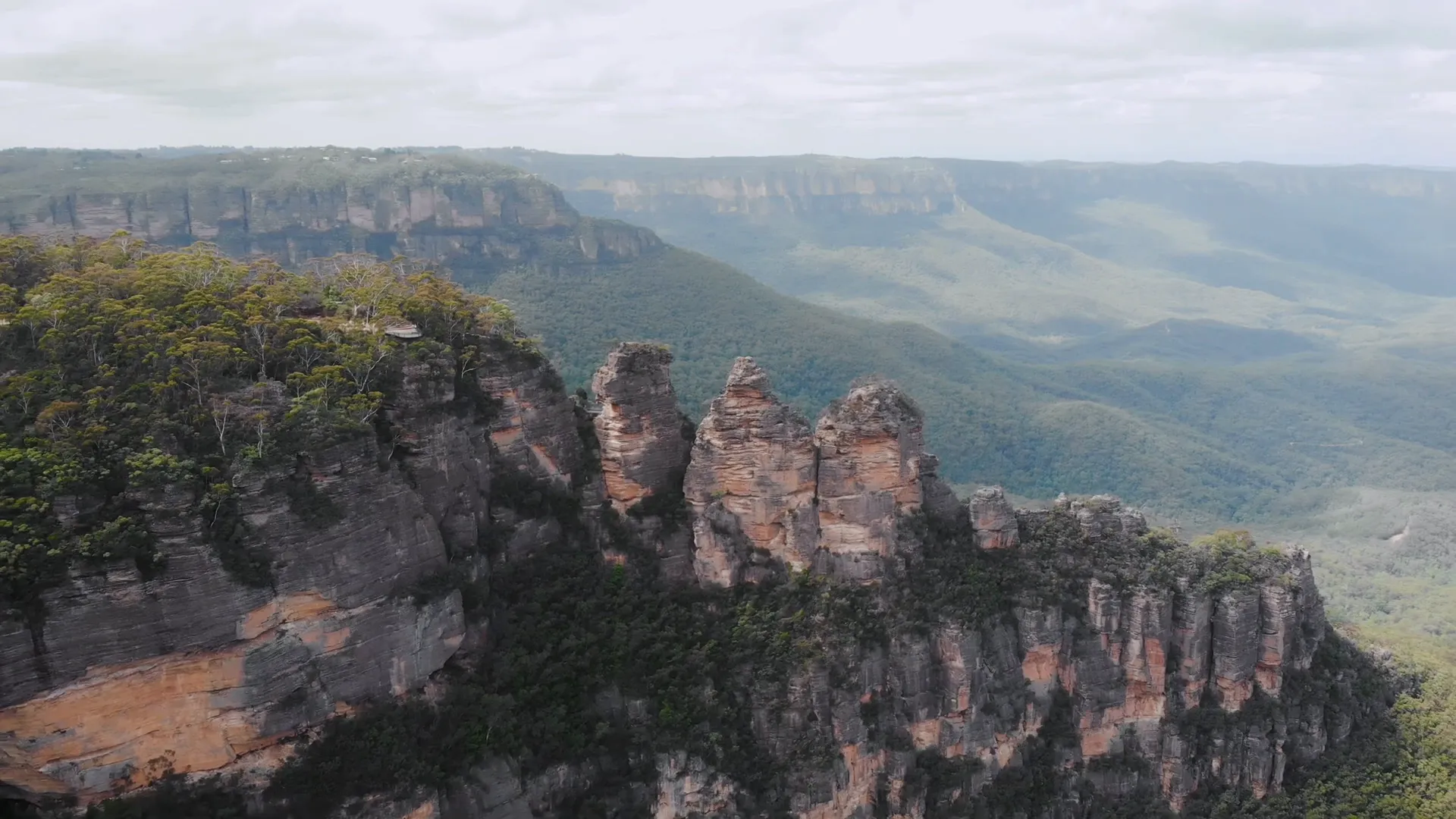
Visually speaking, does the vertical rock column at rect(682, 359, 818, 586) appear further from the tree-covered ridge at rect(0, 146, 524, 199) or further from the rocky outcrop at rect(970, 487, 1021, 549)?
the tree-covered ridge at rect(0, 146, 524, 199)

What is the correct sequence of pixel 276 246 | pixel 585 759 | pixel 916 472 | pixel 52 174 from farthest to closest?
pixel 276 246, pixel 52 174, pixel 916 472, pixel 585 759

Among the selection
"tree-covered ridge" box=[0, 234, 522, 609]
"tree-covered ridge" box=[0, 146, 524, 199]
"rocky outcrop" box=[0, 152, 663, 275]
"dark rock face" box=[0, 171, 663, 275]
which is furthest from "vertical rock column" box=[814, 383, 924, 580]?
"tree-covered ridge" box=[0, 146, 524, 199]

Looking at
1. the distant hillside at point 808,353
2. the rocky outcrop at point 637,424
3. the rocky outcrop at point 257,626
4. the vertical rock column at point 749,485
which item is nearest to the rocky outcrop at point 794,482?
the vertical rock column at point 749,485

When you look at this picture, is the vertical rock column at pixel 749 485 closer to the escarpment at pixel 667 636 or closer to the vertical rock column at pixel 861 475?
the escarpment at pixel 667 636

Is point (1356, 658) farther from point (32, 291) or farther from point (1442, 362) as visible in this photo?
point (1442, 362)

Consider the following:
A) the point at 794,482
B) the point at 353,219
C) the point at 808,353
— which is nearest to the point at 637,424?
the point at 794,482

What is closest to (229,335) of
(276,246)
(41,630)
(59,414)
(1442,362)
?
(59,414)
